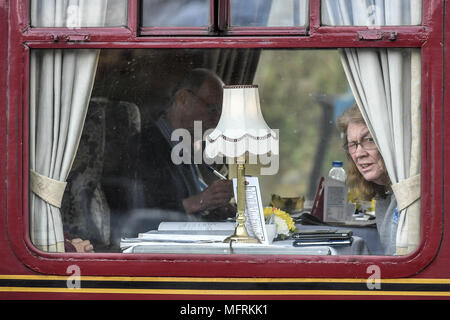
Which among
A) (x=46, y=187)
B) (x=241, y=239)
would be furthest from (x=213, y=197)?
(x=46, y=187)

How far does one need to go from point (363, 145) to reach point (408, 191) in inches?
22.2

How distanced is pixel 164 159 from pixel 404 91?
4.30 ft

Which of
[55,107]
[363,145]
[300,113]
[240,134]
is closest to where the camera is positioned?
[55,107]

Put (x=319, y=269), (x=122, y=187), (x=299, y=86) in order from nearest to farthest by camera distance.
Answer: (x=319, y=269) < (x=122, y=187) < (x=299, y=86)

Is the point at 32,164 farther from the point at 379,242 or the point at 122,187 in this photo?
the point at 379,242

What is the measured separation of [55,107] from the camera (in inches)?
126

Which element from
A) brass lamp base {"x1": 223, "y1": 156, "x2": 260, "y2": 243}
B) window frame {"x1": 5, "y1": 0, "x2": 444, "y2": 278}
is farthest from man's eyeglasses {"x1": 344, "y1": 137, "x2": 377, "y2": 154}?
brass lamp base {"x1": 223, "y1": 156, "x2": 260, "y2": 243}

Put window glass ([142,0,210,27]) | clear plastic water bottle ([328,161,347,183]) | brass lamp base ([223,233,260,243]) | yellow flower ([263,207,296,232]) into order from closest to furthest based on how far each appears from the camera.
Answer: window glass ([142,0,210,27]) < brass lamp base ([223,233,260,243]) < yellow flower ([263,207,296,232]) < clear plastic water bottle ([328,161,347,183])

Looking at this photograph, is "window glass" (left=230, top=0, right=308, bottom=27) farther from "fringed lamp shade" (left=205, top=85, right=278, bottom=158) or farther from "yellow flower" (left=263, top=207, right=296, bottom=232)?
"yellow flower" (left=263, top=207, right=296, bottom=232)

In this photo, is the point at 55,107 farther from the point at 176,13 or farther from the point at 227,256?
the point at 227,256

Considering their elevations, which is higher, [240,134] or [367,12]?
[367,12]

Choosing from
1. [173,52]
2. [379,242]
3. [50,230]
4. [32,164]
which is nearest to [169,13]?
[173,52]

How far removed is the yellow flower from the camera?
11.6ft

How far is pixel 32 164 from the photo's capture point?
3174 millimetres
